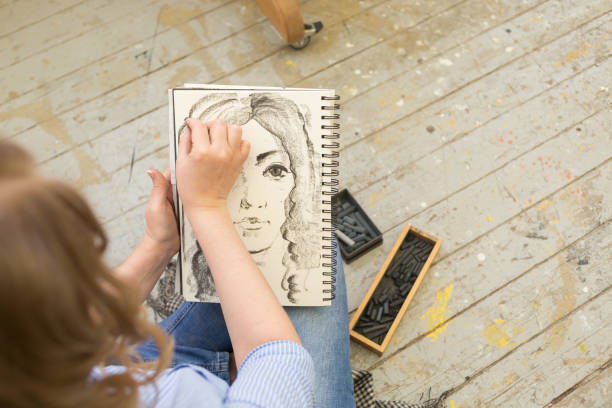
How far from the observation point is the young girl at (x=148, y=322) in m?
0.33

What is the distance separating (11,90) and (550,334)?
165 cm

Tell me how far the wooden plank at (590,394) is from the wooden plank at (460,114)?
63cm

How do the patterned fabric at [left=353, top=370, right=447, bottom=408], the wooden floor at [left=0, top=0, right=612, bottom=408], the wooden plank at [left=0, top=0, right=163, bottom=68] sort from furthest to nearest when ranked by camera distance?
1. the wooden plank at [left=0, top=0, right=163, bottom=68]
2. the wooden floor at [left=0, top=0, right=612, bottom=408]
3. the patterned fabric at [left=353, top=370, right=447, bottom=408]

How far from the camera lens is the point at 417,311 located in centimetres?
108

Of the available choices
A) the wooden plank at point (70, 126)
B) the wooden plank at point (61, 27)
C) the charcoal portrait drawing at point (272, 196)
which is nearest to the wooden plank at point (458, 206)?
the charcoal portrait drawing at point (272, 196)

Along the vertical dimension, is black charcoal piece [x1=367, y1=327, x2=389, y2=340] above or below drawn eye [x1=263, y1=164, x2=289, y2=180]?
below

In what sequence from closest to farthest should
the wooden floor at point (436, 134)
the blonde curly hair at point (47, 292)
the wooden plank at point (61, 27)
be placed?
the blonde curly hair at point (47, 292) < the wooden floor at point (436, 134) < the wooden plank at point (61, 27)

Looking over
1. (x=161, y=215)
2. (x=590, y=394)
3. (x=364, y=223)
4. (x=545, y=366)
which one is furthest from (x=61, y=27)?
(x=590, y=394)

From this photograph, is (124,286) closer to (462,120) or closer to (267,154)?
(267,154)

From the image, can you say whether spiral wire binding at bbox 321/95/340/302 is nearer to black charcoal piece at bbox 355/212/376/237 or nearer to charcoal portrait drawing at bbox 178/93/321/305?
charcoal portrait drawing at bbox 178/93/321/305

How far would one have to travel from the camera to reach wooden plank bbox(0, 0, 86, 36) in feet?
4.66

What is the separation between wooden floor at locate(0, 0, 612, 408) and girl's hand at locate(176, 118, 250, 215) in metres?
0.56

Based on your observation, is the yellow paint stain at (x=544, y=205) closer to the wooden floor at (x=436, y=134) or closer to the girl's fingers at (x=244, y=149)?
the wooden floor at (x=436, y=134)

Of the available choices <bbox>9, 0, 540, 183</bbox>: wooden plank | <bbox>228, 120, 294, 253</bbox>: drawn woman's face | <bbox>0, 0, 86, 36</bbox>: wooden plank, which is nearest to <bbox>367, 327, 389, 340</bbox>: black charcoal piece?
<bbox>228, 120, 294, 253</bbox>: drawn woman's face
